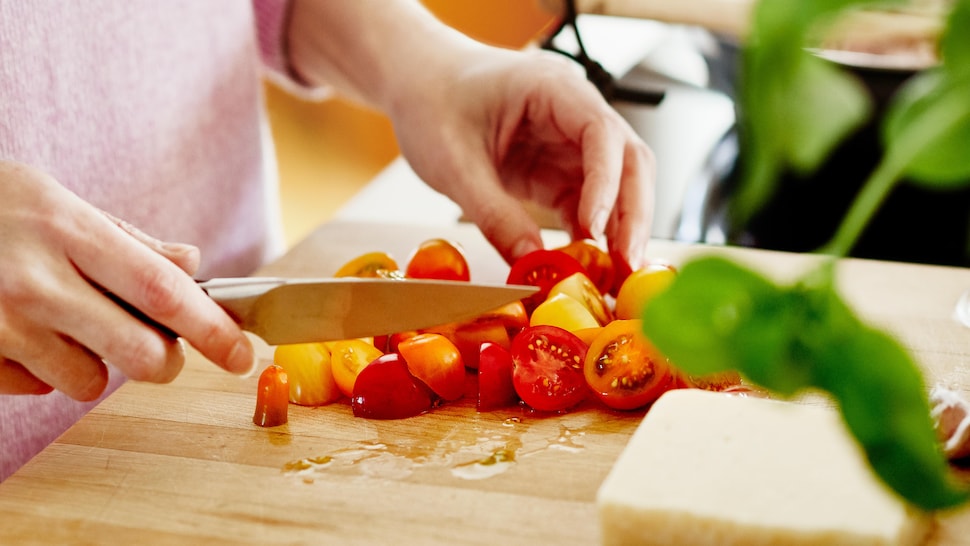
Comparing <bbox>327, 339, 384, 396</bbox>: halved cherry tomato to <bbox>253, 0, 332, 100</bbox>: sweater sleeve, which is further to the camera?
<bbox>253, 0, 332, 100</bbox>: sweater sleeve

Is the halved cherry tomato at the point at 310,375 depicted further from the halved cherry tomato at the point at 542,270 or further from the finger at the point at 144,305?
the halved cherry tomato at the point at 542,270

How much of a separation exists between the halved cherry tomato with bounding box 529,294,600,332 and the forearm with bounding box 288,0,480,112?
0.39m

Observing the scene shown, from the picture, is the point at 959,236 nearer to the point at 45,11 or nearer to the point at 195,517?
the point at 195,517

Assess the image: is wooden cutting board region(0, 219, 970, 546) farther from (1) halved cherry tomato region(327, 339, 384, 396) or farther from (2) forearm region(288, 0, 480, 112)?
(2) forearm region(288, 0, 480, 112)

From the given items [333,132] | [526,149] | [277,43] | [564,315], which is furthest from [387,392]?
[333,132]

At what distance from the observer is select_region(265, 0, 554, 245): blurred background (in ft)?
11.5

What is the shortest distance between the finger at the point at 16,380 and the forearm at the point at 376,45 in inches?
22.7

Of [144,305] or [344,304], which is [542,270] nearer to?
[344,304]

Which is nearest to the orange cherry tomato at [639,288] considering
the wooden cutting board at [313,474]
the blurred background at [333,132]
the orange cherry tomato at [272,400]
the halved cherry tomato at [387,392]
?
the wooden cutting board at [313,474]

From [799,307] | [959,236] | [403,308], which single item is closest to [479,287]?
[403,308]

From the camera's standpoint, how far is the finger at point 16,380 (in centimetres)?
79

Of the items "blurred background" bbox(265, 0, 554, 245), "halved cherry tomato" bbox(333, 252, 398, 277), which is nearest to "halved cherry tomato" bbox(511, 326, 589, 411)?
"halved cherry tomato" bbox(333, 252, 398, 277)

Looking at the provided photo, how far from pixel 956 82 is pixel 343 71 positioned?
112 cm

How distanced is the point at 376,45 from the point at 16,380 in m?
0.66
